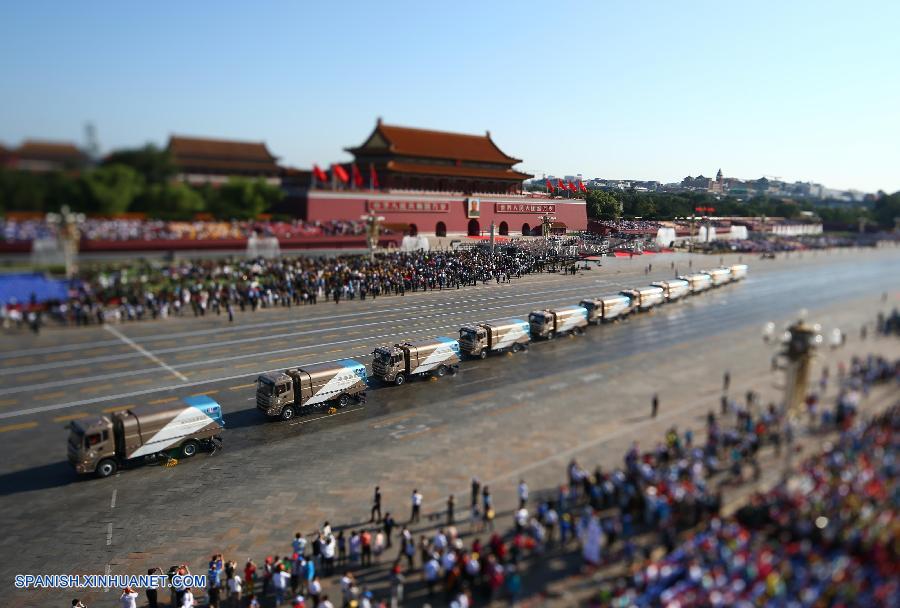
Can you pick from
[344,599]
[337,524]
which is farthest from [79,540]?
[344,599]

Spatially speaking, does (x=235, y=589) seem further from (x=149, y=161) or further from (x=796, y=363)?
(x=796, y=363)

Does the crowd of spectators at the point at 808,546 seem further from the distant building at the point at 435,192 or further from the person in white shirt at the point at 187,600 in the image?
the distant building at the point at 435,192

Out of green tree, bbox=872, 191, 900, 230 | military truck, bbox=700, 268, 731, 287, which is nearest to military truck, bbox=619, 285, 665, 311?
military truck, bbox=700, 268, 731, 287

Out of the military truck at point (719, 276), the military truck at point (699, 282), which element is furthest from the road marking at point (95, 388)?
the military truck at point (719, 276)

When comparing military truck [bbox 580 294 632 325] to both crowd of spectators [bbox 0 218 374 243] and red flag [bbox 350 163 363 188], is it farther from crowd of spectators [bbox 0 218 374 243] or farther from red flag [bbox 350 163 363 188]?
red flag [bbox 350 163 363 188]

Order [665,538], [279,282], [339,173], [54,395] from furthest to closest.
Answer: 1. [339,173]
2. [279,282]
3. [54,395]
4. [665,538]

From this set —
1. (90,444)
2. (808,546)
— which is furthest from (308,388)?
(808,546)

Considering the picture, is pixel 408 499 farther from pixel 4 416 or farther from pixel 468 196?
pixel 468 196
